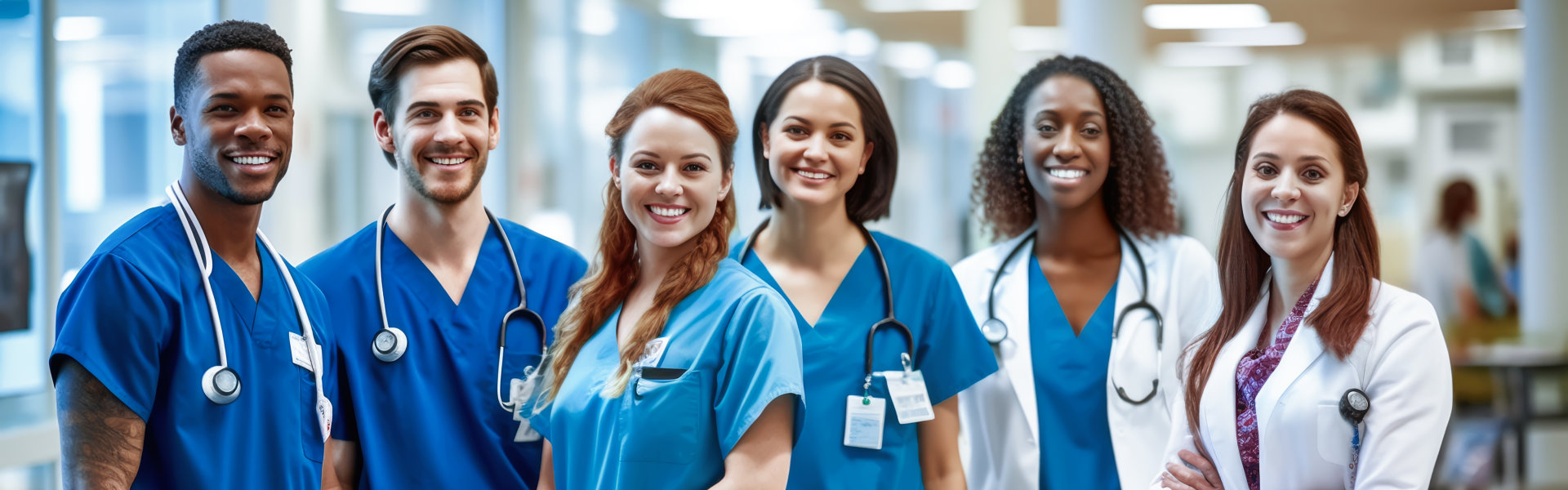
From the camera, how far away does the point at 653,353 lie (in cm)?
151

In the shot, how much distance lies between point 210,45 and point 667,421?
2.54 feet

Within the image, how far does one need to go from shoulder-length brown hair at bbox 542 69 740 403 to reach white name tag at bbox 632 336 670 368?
0.01m

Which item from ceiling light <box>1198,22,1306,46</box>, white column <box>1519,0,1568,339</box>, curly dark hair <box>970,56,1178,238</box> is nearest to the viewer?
curly dark hair <box>970,56,1178,238</box>

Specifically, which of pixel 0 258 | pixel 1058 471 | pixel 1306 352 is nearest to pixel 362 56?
pixel 0 258

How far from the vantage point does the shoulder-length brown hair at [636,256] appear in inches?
60.8

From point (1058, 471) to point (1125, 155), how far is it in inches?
24.4

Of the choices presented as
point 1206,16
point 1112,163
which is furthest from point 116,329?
point 1206,16

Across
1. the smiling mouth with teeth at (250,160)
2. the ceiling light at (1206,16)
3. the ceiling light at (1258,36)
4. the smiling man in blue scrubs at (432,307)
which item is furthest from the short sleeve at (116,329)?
the ceiling light at (1258,36)

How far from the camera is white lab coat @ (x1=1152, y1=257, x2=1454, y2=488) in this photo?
4.47ft

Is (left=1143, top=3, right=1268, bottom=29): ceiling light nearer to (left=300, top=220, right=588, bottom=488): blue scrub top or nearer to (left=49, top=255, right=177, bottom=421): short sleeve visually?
(left=300, top=220, right=588, bottom=488): blue scrub top

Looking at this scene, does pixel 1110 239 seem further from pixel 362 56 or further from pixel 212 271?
pixel 362 56

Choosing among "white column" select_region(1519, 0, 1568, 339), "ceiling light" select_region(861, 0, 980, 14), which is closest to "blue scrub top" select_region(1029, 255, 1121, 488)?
"white column" select_region(1519, 0, 1568, 339)

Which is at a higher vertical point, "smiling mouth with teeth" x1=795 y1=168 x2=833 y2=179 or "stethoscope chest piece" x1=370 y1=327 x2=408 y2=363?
"smiling mouth with teeth" x1=795 y1=168 x2=833 y2=179

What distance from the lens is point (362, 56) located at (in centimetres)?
398
